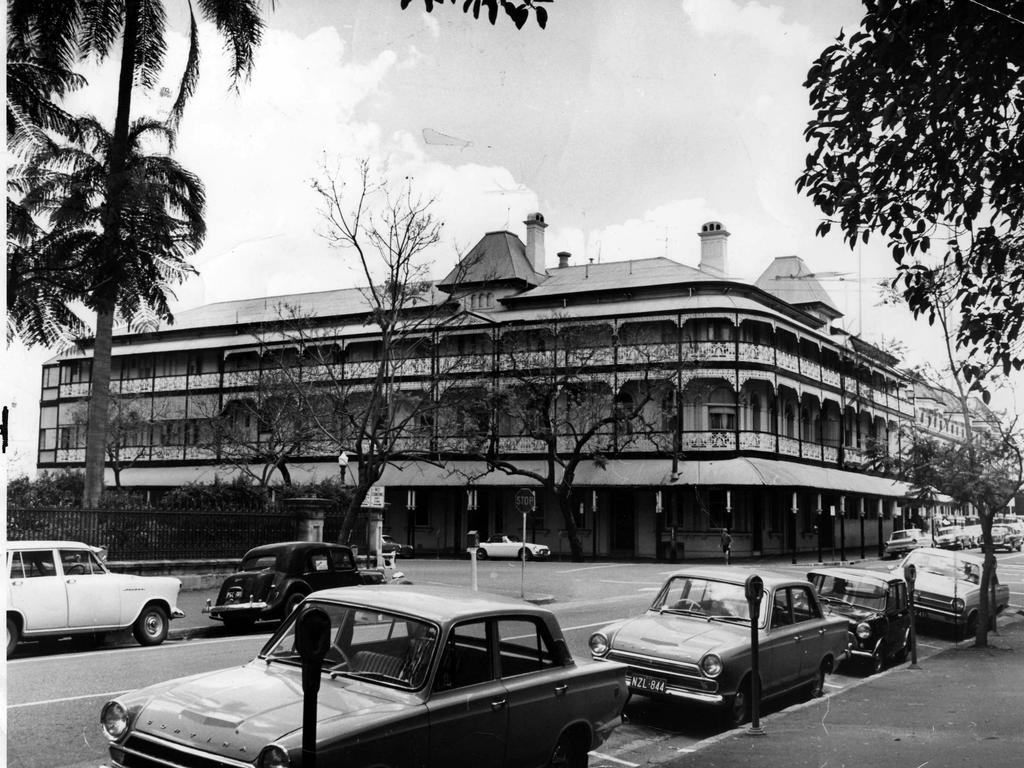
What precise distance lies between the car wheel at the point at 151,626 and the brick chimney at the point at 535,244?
34141mm

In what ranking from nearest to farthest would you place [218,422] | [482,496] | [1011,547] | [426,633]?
[426,633], [218,422], [482,496], [1011,547]

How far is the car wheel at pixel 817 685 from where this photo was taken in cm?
1145

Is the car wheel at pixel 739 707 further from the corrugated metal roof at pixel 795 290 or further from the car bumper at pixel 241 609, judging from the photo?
the corrugated metal roof at pixel 795 290

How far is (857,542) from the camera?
5328 centimetres

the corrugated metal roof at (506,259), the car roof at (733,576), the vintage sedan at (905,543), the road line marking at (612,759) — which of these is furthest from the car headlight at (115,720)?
the vintage sedan at (905,543)

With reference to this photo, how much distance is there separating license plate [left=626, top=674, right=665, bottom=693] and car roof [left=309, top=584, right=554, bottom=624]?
334 centimetres

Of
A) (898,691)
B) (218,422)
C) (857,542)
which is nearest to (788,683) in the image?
(898,691)

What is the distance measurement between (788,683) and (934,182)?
547 centimetres

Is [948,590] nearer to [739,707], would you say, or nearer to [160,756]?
[739,707]

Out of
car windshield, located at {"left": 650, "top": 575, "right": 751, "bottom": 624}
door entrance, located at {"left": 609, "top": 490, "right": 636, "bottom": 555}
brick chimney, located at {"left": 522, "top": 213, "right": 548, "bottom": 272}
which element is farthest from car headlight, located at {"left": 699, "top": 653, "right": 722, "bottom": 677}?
brick chimney, located at {"left": 522, "top": 213, "right": 548, "bottom": 272}

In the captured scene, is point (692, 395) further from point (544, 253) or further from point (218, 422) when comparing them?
point (218, 422)

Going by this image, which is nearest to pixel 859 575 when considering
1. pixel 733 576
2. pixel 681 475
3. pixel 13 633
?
pixel 733 576

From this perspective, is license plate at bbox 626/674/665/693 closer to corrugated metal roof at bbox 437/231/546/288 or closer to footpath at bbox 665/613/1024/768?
footpath at bbox 665/613/1024/768

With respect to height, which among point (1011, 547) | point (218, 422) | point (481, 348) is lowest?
point (1011, 547)
